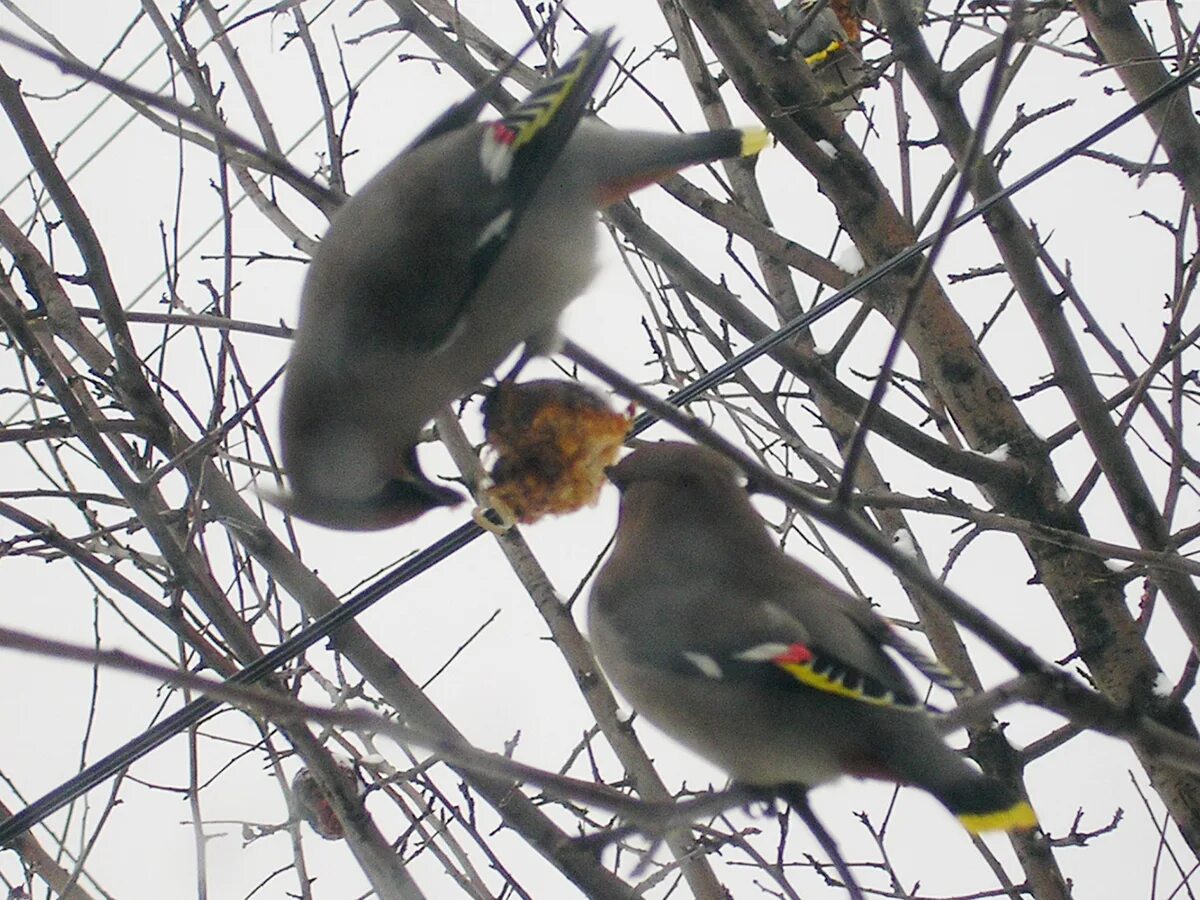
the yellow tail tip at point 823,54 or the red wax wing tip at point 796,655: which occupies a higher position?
the yellow tail tip at point 823,54

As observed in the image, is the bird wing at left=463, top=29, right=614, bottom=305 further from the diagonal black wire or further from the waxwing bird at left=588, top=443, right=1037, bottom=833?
the waxwing bird at left=588, top=443, right=1037, bottom=833

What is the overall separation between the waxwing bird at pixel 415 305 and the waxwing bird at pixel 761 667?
1.53 feet

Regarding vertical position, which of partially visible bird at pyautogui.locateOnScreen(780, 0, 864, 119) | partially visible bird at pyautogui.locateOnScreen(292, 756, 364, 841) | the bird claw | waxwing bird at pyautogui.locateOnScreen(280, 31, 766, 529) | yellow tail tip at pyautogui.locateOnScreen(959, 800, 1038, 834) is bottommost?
yellow tail tip at pyautogui.locateOnScreen(959, 800, 1038, 834)

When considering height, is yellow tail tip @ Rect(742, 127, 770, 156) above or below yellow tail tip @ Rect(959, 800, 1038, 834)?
above

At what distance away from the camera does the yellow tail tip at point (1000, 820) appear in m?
2.39

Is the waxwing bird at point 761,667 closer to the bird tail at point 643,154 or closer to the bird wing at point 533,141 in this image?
the bird wing at point 533,141

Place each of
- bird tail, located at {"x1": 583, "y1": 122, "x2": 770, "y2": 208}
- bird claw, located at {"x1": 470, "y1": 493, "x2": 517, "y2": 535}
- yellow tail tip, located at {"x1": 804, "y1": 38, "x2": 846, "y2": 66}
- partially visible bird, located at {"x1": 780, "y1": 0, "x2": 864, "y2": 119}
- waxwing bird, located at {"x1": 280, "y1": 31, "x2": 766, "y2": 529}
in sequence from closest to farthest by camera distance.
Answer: bird claw, located at {"x1": 470, "y1": 493, "x2": 517, "y2": 535}, waxwing bird, located at {"x1": 280, "y1": 31, "x2": 766, "y2": 529}, bird tail, located at {"x1": 583, "y1": 122, "x2": 770, "y2": 208}, partially visible bird, located at {"x1": 780, "y1": 0, "x2": 864, "y2": 119}, yellow tail tip, located at {"x1": 804, "y1": 38, "x2": 846, "y2": 66}

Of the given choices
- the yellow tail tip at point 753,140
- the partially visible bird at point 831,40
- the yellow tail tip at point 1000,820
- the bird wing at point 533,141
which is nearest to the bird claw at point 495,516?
the bird wing at point 533,141

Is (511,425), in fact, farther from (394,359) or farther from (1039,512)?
(1039,512)

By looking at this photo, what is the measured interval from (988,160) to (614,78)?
1.44m

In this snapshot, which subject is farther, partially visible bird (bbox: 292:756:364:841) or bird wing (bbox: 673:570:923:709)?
partially visible bird (bbox: 292:756:364:841)

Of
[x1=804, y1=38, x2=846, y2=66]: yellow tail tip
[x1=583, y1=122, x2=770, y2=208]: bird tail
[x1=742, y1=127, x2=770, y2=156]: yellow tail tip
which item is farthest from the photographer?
[x1=804, y1=38, x2=846, y2=66]: yellow tail tip

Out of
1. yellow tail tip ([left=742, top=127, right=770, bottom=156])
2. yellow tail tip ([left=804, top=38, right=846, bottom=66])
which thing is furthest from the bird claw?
yellow tail tip ([left=804, top=38, right=846, bottom=66])

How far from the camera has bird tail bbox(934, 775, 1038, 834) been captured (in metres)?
2.40
